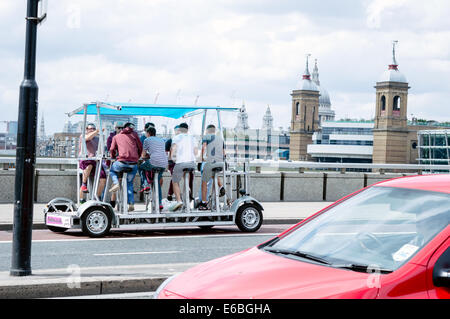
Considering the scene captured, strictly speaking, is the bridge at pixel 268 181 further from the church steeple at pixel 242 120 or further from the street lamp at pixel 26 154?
the street lamp at pixel 26 154

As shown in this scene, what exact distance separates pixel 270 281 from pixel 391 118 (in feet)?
558

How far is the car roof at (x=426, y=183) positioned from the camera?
15.1 ft

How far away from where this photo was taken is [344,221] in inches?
195

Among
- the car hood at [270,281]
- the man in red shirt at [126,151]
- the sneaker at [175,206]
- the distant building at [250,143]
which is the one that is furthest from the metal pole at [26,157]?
the distant building at [250,143]

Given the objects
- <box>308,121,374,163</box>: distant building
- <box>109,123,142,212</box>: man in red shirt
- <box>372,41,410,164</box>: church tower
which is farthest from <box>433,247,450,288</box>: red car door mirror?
<box>308,121,374,163</box>: distant building

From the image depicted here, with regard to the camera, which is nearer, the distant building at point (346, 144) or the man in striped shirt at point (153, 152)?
the man in striped shirt at point (153, 152)

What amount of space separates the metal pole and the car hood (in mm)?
3952

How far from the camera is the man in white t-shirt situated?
13625 millimetres

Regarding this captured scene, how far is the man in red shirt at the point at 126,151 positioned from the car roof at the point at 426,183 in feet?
27.7

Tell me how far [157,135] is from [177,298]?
31.9 ft

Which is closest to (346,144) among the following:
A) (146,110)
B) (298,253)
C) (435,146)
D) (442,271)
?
(435,146)
